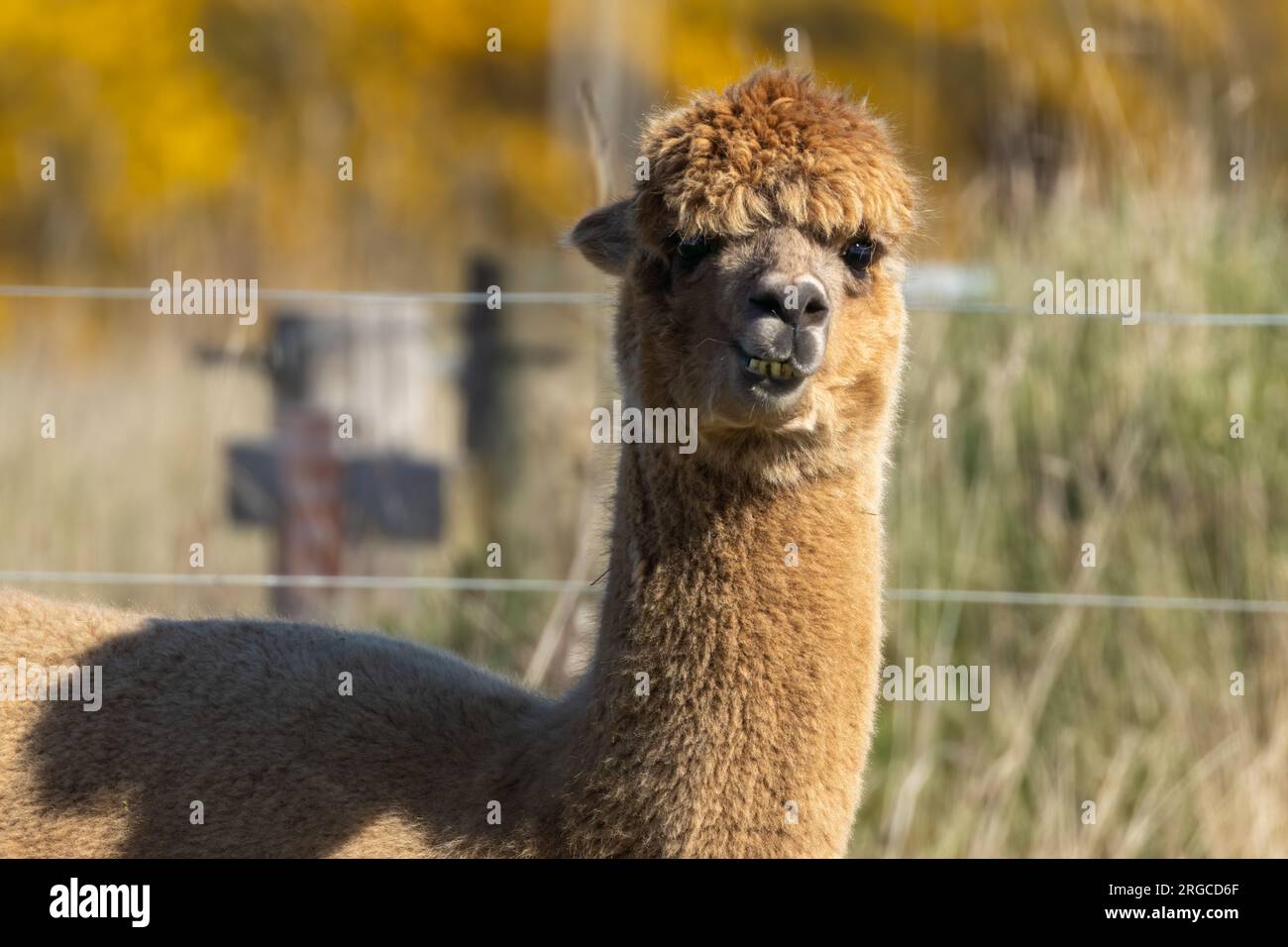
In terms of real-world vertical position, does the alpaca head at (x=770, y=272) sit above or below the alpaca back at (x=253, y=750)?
above

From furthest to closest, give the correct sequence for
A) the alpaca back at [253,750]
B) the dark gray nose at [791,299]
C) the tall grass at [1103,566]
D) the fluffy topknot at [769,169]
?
1. the tall grass at [1103,566]
2. the alpaca back at [253,750]
3. the fluffy topknot at [769,169]
4. the dark gray nose at [791,299]

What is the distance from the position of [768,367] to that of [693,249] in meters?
0.36

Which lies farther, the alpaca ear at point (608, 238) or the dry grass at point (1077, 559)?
the dry grass at point (1077, 559)

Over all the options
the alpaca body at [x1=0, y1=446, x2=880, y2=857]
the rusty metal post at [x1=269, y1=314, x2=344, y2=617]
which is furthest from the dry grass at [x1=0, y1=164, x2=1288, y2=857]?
the alpaca body at [x1=0, y1=446, x2=880, y2=857]

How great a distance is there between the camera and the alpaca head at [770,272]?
328 cm

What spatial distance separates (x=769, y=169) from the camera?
3379 millimetres

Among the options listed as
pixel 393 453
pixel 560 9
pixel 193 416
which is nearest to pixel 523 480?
pixel 393 453

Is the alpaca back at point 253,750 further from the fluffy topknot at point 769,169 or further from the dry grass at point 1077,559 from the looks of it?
the dry grass at point 1077,559

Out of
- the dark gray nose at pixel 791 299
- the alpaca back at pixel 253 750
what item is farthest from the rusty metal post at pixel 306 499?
the dark gray nose at pixel 791 299

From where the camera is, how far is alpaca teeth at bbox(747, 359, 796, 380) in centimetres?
326

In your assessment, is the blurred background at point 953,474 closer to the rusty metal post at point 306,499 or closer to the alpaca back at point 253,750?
the rusty metal post at point 306,499

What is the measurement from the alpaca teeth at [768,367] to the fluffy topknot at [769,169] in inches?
12.0

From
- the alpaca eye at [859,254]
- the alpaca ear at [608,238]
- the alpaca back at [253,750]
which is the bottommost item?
the alpaca back at [253,750]

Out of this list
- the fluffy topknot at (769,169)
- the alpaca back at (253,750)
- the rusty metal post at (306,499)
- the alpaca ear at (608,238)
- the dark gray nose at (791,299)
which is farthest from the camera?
the rusty metal post at (306,499)
